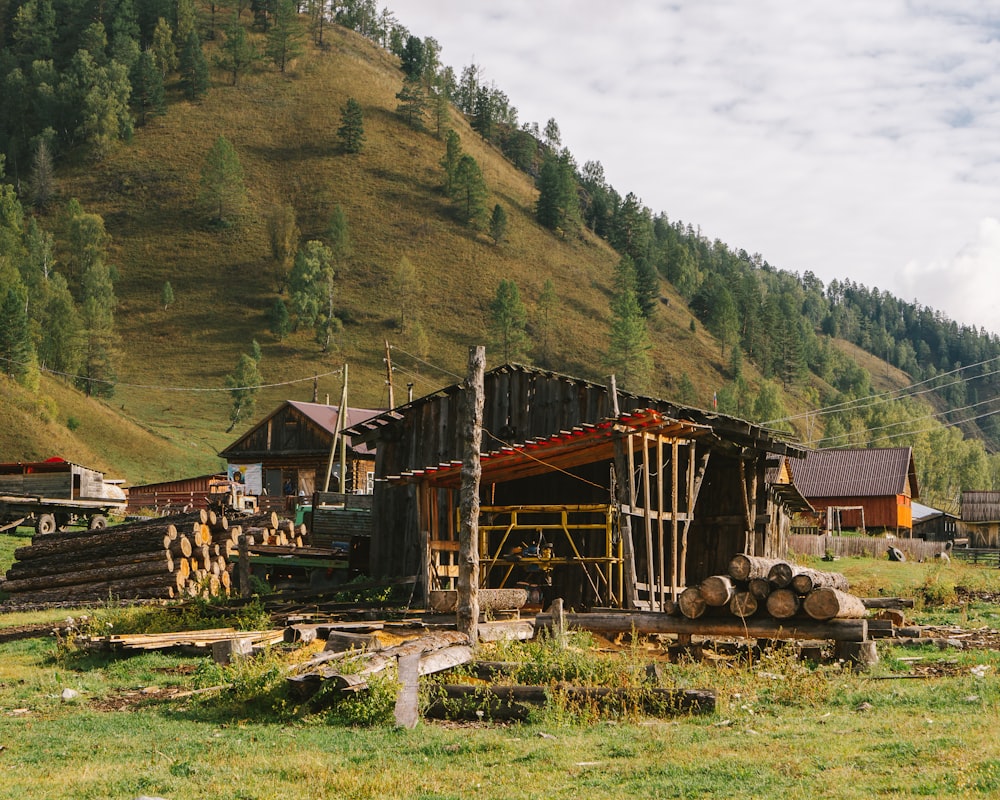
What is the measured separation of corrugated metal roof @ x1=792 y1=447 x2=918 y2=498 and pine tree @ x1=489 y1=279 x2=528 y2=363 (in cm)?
5357

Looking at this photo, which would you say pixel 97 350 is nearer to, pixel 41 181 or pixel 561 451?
pixel 41 181

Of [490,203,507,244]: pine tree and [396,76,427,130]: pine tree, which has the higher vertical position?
[396,76,427,130]: pine tree

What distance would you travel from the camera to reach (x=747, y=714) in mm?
11125

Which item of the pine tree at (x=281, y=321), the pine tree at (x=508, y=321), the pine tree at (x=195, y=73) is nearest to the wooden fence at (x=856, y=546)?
the pine tree at (x=508, y=321)

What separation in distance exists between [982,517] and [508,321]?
58233mm

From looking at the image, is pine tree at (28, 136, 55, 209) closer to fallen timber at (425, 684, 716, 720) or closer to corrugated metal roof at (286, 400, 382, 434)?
corrugated metal roof at (286, 400, 382, 434)

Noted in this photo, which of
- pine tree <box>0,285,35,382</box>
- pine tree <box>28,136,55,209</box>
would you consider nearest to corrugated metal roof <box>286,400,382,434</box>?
pine tree <box>0,285,35,382</box>

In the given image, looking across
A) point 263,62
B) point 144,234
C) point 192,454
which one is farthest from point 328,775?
point 263,62

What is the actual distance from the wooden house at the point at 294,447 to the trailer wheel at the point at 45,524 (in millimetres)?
19085

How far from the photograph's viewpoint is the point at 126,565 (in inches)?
982

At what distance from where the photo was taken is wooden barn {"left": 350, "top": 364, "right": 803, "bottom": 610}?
20.2 m

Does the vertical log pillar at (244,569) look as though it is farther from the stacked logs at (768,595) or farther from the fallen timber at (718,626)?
the stacked logs at (768,595)

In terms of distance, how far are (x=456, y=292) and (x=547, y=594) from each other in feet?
368

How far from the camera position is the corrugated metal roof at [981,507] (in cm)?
7156
